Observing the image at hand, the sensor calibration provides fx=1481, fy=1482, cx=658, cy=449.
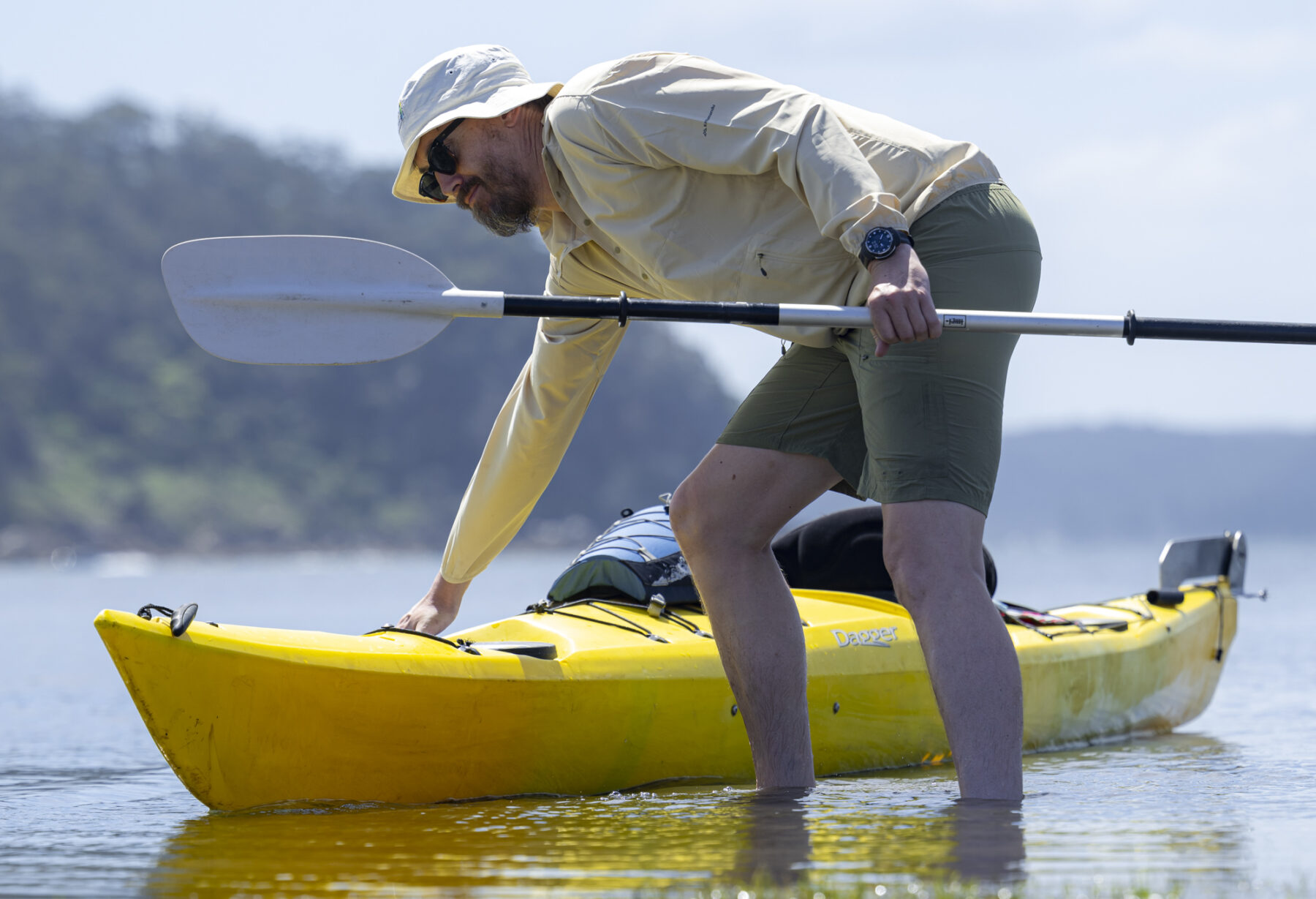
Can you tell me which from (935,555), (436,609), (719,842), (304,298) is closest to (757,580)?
(935,555)

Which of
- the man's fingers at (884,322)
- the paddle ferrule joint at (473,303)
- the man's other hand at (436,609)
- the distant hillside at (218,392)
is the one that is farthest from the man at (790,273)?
the distant hillside at (218,392)

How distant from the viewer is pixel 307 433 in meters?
112

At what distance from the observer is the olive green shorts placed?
309 centimetres

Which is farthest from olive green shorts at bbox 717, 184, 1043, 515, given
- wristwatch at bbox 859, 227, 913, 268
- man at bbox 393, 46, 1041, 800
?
wristwatch at bbox 859, 227, 913, 268

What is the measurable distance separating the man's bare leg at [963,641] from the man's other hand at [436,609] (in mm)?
1646

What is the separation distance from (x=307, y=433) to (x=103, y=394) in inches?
582

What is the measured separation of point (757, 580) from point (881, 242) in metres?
0.94

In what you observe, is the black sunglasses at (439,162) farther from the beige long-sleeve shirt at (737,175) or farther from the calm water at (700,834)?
the calm water at (700,834)

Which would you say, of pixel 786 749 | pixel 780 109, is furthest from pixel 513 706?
pixel 780 109

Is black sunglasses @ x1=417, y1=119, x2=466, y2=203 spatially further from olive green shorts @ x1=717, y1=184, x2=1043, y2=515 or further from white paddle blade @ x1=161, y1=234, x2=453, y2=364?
olive green shorts @ x1=717, y1=184, x2=1043, y2=515

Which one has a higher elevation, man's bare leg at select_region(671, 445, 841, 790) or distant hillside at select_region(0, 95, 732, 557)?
distant hillside at select_region(0, 95, 732, 557)

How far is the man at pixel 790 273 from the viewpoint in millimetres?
3066

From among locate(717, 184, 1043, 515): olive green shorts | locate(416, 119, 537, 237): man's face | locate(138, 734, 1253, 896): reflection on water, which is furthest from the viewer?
locate(416, 119, 537, 237): man's face

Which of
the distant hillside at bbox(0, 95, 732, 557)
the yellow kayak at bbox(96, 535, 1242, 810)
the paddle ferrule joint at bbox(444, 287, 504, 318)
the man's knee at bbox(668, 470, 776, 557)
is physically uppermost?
the distant hillside at bbox(0, 95, 732, 557)
